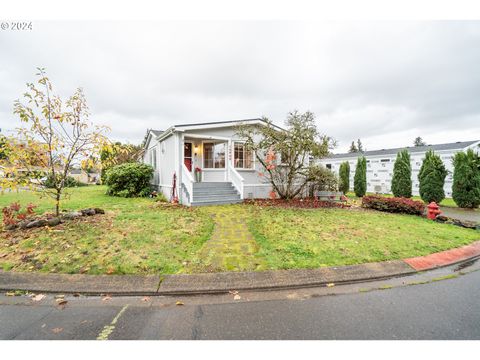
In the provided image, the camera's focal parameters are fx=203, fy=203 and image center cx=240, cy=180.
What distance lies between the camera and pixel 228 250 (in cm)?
431

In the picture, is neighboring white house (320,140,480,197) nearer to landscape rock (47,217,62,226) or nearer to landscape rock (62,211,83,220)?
landscape rock (62,211,83,220)

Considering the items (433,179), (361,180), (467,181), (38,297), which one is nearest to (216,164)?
(38,297)

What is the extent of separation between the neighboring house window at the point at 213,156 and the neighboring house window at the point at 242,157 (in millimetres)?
784

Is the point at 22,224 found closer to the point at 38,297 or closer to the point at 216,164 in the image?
the point at 38,297

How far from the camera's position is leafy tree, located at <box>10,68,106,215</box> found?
5281 millimetres

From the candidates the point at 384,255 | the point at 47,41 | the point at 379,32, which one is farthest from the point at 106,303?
the point at 379,32

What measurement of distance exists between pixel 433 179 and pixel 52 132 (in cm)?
1840

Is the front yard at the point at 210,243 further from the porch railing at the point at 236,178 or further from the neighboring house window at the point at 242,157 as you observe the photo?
the neighboring house window at the point at 242,157

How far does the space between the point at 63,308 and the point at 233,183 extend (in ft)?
29.7

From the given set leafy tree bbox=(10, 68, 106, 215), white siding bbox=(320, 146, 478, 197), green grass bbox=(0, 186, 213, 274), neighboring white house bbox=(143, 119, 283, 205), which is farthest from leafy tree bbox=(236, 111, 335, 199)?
white siding bbox=(320, 146, 478, 197)

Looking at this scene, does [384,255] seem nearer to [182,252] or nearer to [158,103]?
[182,252]

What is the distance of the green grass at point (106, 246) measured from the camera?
3.55 m

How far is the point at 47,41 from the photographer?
Answer: 314 inches

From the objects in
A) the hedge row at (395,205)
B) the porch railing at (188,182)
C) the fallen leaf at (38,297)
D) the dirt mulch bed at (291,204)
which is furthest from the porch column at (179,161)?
the hedge row at (395,205)
